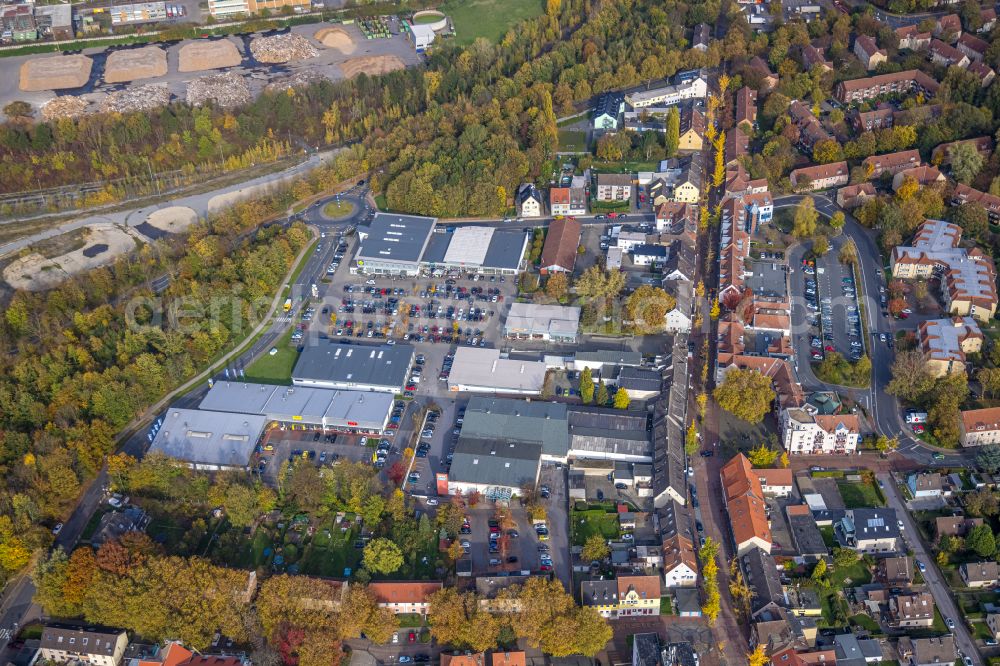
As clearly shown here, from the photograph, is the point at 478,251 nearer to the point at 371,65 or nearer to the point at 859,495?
the point at 859,495

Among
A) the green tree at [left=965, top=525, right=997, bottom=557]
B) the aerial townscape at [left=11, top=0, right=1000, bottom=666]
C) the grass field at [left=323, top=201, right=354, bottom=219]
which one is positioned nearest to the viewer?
→ the aerial townscape at [left=11, top=0, right=1000, bottom=666]

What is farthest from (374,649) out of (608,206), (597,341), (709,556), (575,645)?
(608,206)

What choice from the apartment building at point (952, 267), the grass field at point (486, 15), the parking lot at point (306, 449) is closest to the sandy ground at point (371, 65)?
the grass field at point (486, 15)

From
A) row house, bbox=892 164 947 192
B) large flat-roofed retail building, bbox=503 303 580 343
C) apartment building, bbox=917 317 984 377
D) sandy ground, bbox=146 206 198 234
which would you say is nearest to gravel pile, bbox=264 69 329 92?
sandy ground, bbox=146 206 198 234

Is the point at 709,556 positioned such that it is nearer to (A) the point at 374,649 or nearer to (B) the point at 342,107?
(A) the point at 374,649

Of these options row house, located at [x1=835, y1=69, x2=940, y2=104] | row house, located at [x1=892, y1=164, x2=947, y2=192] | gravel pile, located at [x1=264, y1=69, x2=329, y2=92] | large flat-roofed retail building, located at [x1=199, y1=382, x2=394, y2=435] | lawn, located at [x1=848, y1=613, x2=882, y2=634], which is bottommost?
lawn, located at [x1=848, y1=613, x2=882, y2=634]

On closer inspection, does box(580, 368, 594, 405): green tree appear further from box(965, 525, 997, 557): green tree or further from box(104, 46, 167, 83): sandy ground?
box(104, 46, 167, 83): sandy ground
